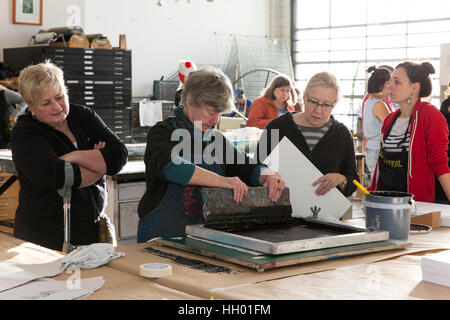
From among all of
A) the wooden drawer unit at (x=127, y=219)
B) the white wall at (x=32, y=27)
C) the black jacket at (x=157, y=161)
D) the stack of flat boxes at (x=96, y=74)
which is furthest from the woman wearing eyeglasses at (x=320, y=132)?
the white wall at (x=32, y=27)

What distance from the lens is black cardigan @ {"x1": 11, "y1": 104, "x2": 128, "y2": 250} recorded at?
2.37 meters

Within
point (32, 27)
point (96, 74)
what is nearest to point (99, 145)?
point (96, 74)

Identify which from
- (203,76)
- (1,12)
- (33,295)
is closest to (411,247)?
(203,76)

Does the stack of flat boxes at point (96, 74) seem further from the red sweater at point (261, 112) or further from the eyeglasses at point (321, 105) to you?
the eyeglasses at point (321, 105)

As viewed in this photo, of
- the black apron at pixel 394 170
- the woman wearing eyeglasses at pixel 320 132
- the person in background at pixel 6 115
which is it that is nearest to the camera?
the woman wearing eyeglasses at pixel 320 132

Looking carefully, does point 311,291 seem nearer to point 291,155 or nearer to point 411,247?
point 411,247

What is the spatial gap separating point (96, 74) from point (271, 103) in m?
2.26

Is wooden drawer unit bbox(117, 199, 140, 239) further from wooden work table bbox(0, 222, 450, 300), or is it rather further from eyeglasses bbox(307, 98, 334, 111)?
wooden work table bbox(0, 222, 450, 300)

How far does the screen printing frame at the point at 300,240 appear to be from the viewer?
1623 mm

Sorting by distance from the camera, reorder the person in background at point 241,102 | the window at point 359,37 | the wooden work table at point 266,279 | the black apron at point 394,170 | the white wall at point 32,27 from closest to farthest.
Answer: the wooden work table at point 266,279, the black apron at point 394,170, the white wall at point 32,27, the person in background at point 241,102, the window at point 359,37

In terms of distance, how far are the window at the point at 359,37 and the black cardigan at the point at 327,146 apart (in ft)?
20.6

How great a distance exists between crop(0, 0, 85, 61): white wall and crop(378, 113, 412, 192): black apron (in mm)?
5569

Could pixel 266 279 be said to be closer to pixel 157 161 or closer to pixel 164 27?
pixel 157 161

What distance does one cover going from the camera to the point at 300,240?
1662mm
